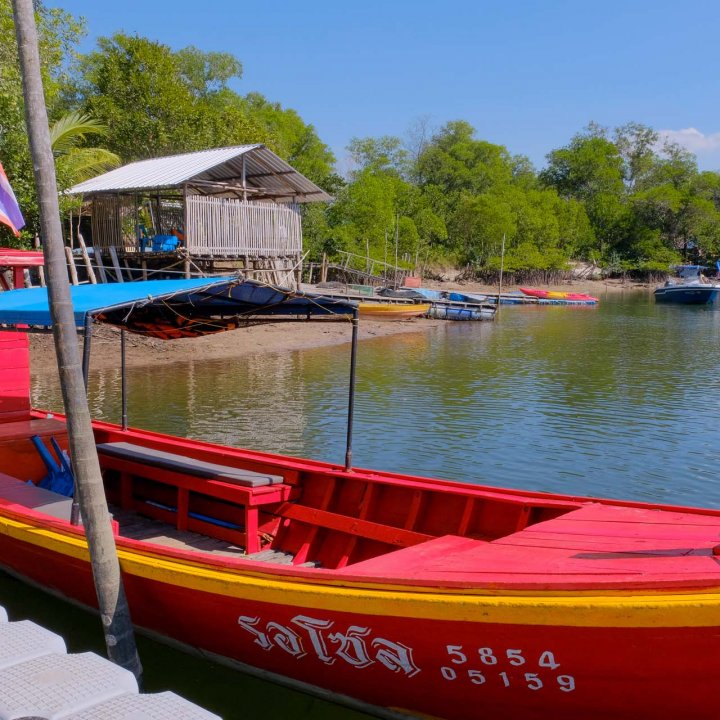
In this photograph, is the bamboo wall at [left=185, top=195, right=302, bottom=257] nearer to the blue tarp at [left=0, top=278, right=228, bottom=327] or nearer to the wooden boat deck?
the blue tarp at [left=0, top=278, right=228, bottom=327]

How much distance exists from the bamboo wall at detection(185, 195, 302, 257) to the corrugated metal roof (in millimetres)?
750

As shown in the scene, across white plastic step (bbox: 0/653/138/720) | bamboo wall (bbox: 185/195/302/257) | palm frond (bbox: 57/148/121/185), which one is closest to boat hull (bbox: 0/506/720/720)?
white plastic step (bbox: 0/653/138/720)

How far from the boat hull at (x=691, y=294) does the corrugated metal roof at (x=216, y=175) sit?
35.0 m

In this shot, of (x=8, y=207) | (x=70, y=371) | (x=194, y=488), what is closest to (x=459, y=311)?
(x=194, y=488)

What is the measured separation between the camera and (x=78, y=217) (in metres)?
28.1

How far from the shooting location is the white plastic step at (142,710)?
11.5 feet

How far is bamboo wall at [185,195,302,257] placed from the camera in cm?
2369

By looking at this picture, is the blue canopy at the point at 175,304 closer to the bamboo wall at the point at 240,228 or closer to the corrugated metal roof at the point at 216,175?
the corrugated metal roof at the point at 216,175

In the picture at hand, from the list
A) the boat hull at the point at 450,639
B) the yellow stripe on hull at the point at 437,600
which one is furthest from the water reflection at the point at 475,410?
the yellow stripe on hull at the point at 437,600

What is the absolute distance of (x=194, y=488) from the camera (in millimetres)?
7727

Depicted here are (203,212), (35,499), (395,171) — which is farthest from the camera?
(395,171)

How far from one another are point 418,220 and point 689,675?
58119mm

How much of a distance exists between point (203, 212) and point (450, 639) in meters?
20.9

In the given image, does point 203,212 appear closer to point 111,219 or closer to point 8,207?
point 111,219
